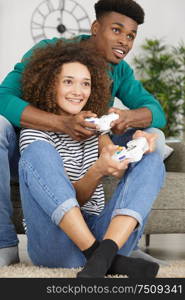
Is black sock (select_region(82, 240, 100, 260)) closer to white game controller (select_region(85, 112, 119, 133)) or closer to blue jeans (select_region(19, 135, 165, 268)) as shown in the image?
blue jeans (select_region(19, 135, 165, 268))

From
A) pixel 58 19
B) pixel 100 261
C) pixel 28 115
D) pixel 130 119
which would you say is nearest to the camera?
pixel 100 261

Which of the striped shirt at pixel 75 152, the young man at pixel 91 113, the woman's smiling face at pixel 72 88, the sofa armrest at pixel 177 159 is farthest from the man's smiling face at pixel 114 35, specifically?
the sofa armrest at pixel 177 159

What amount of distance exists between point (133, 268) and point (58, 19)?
187 inches

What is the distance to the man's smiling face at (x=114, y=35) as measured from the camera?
2055mm

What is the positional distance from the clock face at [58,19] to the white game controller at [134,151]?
4400 mm

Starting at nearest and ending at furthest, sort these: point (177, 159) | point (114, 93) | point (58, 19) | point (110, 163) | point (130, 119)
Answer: point (110, 163) < point (130, 119) < point (114, 93) < point (177, 159) < point (58, 19)

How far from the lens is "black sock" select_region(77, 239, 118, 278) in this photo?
1.28 m

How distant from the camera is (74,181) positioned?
162 centimetres

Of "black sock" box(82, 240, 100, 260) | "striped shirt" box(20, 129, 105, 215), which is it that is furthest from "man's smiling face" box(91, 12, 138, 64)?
"black sock" box(82, 240, 100, 260)

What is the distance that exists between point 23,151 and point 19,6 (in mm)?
4463

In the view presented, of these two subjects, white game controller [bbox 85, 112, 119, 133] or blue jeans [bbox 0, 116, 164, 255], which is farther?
blue jeans [bbox 0, 116, 164, 255]

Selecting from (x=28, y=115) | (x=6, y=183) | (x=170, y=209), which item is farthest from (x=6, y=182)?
(x=170, y=209)

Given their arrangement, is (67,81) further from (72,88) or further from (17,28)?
(17,28)

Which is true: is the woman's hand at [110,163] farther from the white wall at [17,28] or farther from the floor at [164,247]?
the white wall at [17,28]
